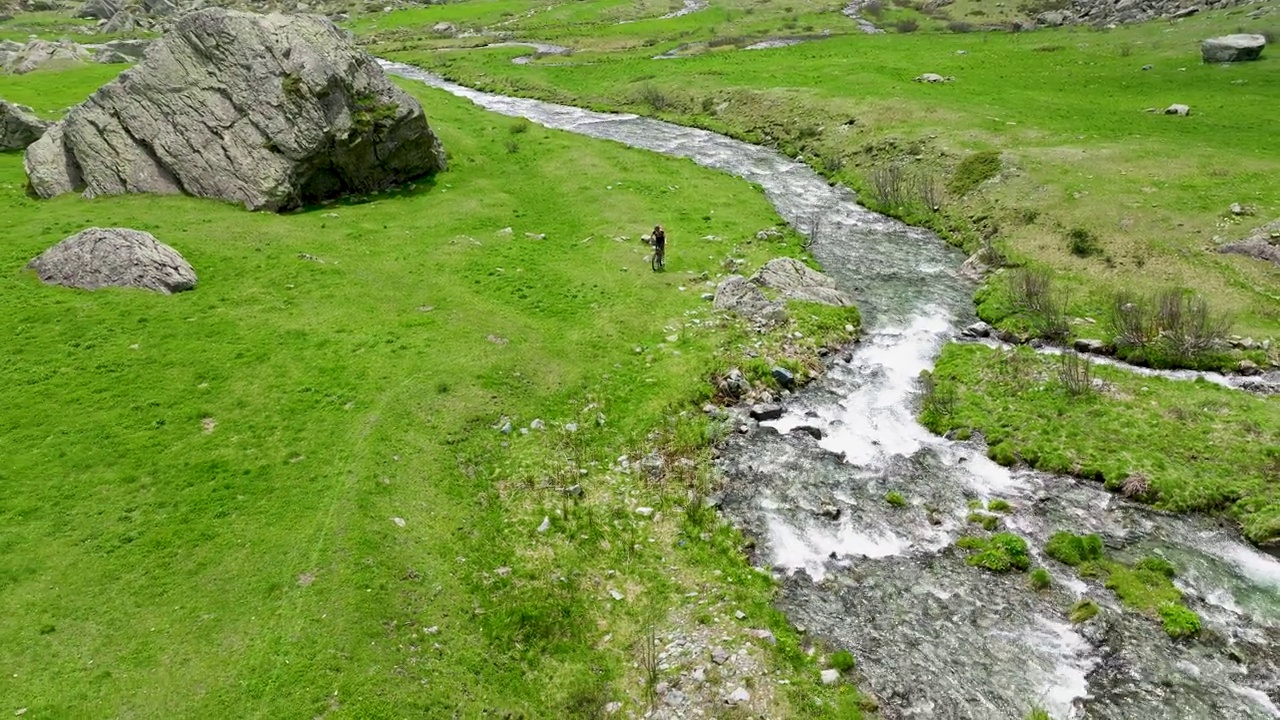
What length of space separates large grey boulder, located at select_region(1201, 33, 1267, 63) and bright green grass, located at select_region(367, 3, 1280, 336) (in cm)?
197

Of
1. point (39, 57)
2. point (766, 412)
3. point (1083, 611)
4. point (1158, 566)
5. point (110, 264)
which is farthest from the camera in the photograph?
point (39, 57)

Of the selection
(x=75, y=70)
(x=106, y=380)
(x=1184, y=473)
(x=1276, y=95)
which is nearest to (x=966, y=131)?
(x=1276, y=95)

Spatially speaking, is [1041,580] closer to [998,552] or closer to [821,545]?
[998,552]

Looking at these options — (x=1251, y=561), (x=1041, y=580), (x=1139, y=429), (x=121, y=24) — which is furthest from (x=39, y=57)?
(x=1251, y=561)

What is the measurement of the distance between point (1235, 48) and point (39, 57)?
5334 inches

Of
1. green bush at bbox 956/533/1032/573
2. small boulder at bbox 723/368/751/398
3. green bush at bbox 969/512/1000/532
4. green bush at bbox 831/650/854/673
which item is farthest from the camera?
small boulder at bbox 723/368/751/398

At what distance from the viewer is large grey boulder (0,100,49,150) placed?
52.1 metres

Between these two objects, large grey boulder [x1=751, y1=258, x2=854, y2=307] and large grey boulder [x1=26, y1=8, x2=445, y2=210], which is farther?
large grey boulder [x1=26, y1=8, x2=445, y2=210]

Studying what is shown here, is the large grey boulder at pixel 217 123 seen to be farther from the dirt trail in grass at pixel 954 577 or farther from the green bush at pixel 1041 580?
the green bush at pixel 1041 580

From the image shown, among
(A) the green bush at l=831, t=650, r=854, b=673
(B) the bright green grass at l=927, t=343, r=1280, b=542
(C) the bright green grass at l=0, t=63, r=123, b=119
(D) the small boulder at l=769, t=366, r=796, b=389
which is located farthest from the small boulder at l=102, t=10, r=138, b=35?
(A) the green bush at l=831, t=650, r=854, b=673

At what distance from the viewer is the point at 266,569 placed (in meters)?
20.7

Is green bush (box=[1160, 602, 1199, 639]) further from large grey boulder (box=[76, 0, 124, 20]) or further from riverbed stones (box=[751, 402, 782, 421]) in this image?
large grey boulder (box=[76, 0, 124, 20])

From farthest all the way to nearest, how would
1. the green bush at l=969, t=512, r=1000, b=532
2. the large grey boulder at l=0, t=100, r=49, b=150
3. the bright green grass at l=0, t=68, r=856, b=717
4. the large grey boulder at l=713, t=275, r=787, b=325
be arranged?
the large grey boulder at l=0, t=100, r=49, b=150 < the large grey boulder at l=713, t=275, r=787, b=325 < the green bush at l=969, t=512, r=1000, b=532 < the bright green grass at l=0, t=68, r=856, b=717

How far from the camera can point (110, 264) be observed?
34156mm
